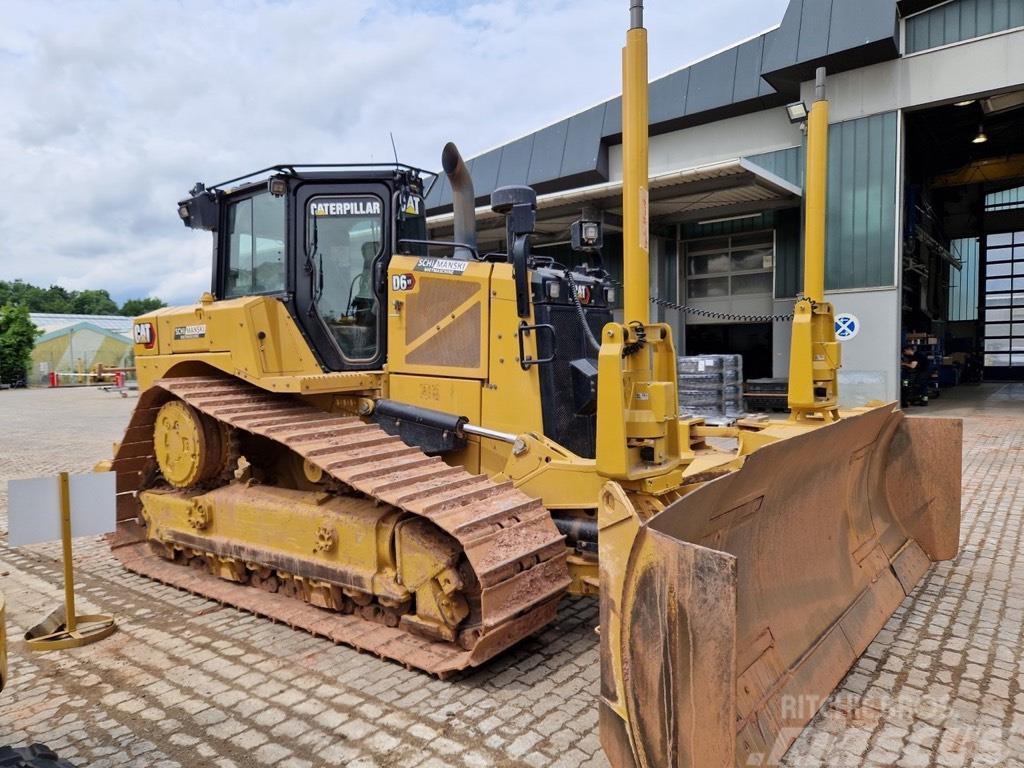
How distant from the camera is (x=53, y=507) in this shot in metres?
4.32

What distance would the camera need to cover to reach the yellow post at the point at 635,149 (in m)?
3.73

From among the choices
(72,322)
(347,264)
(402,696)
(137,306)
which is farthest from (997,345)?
(137,306)

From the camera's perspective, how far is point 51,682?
3.74 m

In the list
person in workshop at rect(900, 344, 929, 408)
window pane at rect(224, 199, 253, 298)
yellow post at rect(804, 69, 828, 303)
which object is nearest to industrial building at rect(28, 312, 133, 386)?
window pane at rect(224, 199, 253, 298)

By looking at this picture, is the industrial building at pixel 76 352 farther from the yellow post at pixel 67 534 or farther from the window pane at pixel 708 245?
the yellow post at pixel 67 534

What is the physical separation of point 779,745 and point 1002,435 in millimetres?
12408

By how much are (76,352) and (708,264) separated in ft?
118

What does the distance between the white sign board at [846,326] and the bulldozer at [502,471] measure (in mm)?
8229

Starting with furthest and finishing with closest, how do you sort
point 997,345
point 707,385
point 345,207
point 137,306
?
point 137,306 → point 997,345 → point 707,385 → point 345,207

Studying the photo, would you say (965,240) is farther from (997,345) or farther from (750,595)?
(750,595)

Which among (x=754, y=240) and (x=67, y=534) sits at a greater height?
(x=754, y=240)

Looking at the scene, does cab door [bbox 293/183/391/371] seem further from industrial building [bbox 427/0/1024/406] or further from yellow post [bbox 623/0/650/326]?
industrial building [bbox 427/0/1024/406]

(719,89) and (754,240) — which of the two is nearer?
(719,89)

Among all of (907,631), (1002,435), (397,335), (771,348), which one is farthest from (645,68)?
(771,348)
